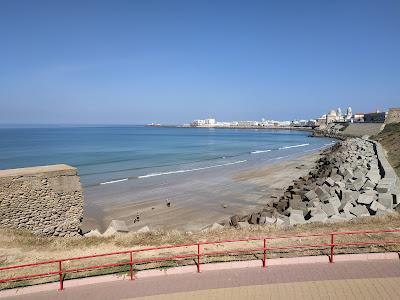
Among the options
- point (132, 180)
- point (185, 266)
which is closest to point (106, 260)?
point (185, 266)

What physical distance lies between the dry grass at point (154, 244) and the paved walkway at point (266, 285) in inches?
25.7

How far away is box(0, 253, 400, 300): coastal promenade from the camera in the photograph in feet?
20.1

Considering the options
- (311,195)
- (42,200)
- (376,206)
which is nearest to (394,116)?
(311,195)

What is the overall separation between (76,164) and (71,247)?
30.1m

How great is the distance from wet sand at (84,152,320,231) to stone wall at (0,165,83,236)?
141 inches

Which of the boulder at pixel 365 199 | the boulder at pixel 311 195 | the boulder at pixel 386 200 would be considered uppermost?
the boulder at pixel 386 200

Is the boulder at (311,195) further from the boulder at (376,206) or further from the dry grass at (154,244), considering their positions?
the dry grass at (154,244)

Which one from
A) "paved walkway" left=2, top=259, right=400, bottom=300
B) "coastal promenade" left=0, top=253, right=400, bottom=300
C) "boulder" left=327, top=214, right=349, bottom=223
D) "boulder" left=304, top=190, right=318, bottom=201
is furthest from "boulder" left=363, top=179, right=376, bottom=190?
"paved walkway" left=2, top=259, right=400, bottom=300

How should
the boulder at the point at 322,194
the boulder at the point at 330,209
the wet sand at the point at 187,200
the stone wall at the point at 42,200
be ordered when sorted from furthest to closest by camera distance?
1. the wet sand at the point at 187,200
2. the boulder at the point at 322,194
3. the boulder at the point at 330,209
4. the stone wall at the point at 42,200

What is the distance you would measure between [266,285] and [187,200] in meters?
14.7

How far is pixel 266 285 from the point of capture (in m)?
6.43

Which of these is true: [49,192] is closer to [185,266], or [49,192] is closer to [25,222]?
[25,222]

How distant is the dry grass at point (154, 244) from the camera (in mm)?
7844

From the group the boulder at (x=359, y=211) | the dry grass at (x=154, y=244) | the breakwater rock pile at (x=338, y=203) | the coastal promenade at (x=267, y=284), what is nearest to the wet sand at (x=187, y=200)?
the breakwater rock pile at (x=338, y=203)
